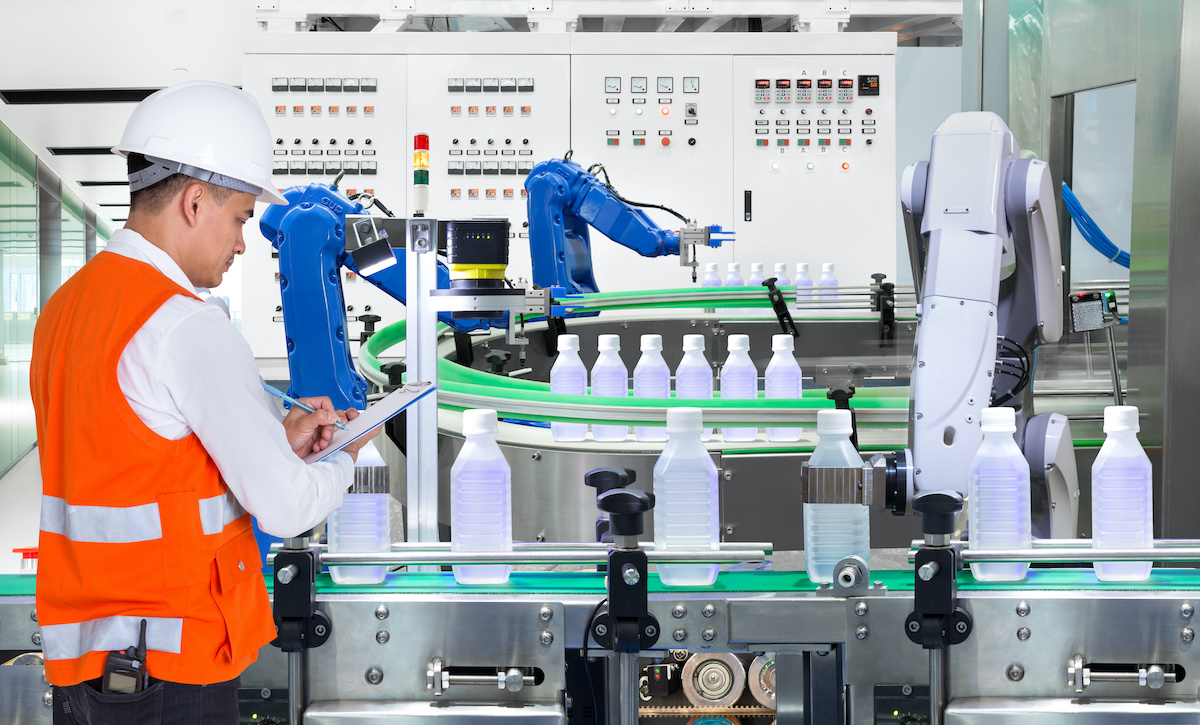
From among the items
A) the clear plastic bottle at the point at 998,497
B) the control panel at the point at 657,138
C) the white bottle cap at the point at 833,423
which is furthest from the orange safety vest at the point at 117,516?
the control panel at the point at 657,138

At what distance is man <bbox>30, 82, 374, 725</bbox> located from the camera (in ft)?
4.26

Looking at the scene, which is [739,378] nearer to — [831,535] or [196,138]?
[831,535]

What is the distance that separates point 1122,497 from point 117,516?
1.54m

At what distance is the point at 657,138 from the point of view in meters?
8.73

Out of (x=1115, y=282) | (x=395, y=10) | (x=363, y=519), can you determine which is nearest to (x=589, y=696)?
(x=363, y=519)

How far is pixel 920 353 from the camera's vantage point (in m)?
2.54

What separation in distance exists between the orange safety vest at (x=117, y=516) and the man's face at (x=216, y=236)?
0.08 m

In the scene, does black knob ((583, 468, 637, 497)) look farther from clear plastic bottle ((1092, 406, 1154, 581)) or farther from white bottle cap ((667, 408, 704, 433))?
clear plastic bottle ((1092, 406, 1154, 581))

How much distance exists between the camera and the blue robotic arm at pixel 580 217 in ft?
16.9

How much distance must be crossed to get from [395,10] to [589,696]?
779 cm

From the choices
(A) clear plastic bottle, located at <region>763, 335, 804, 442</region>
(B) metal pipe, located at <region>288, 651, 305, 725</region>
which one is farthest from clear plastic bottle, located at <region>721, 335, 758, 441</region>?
(B) metal pipe, located at <region>288, 651, 305, 725</region>

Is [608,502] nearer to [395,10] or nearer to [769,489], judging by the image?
[769,489]

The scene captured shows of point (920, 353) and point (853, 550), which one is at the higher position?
point (920, 353)

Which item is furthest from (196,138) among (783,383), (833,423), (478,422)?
(783,383)
